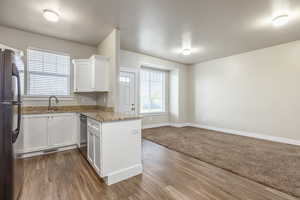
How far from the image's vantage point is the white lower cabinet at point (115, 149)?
→ 6.60ft

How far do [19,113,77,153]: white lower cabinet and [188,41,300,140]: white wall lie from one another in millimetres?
5157

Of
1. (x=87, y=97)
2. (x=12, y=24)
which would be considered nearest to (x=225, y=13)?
(x=87, y=97)

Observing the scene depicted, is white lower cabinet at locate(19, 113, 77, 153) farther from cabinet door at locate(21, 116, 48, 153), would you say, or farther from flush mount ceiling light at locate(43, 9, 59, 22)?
flush mount ceiling light at locate(43, 9, 59, 22)

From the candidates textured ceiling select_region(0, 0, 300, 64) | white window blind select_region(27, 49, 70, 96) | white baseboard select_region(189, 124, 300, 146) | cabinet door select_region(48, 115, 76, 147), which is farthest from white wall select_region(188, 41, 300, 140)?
white window blind select_region(27, 49, 70, 96)

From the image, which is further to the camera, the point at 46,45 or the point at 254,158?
the point at 46,45

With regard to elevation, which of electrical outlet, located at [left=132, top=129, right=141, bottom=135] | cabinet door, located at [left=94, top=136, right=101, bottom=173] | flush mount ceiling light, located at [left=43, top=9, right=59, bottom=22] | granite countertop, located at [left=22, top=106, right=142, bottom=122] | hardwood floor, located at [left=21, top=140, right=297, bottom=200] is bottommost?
hardwood floor, located at [left=21, top=140, right=297, bottom=200]

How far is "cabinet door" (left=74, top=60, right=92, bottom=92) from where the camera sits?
3452 millimetres

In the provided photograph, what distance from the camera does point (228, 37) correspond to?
3.63 meters

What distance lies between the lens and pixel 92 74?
3.32 meters

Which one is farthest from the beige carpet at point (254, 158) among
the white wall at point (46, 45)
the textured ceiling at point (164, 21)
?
the textured ceiling at point (164, 21)

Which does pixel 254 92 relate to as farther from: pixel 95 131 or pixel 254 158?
pixel 95 131

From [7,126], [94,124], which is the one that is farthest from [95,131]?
[7,126]

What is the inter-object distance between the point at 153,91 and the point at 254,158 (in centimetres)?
418

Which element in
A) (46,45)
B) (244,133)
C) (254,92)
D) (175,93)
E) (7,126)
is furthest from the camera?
(175,93)
